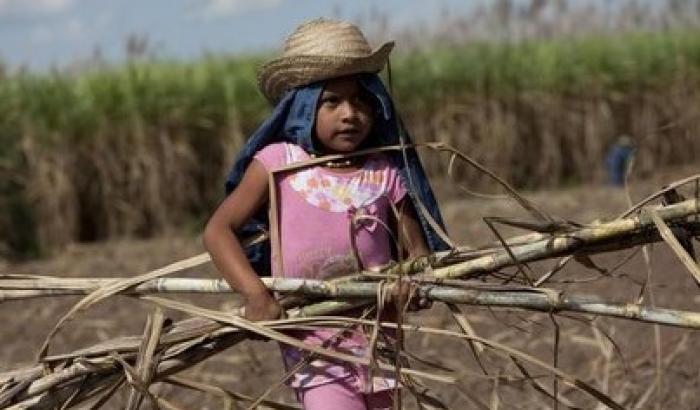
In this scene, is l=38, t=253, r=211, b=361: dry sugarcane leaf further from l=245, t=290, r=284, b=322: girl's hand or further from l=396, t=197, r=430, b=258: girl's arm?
l=396, t=197, r=430, b=258: girl's arm

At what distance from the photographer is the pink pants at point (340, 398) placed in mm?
3004

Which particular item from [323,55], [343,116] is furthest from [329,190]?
[323,55]

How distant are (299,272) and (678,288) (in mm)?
3891

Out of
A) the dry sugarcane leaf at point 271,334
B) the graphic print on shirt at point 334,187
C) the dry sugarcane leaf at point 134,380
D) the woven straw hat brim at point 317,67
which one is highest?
the woven straw hat brim at point 317,67

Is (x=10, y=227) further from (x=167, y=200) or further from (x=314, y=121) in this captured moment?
(x=314, y=121)

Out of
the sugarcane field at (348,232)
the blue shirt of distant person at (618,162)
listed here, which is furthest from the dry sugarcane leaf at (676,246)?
the blue shirt of distant person at (618,162)

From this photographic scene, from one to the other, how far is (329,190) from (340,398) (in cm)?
40

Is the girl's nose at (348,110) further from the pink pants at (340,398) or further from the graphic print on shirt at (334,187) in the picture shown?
the pink pants at (340,398)

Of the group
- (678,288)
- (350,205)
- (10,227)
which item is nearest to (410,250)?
(350,205)

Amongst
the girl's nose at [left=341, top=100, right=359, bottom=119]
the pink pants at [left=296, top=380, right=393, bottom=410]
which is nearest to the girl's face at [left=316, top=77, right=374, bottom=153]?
the girl's nose at [left=341, top=100, right=359, bottom=119]

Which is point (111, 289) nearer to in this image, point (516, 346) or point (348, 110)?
point (348, 110)

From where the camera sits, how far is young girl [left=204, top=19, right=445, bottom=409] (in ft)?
9.86

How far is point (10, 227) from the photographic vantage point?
11.2 metres

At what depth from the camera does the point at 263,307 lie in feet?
9.55
